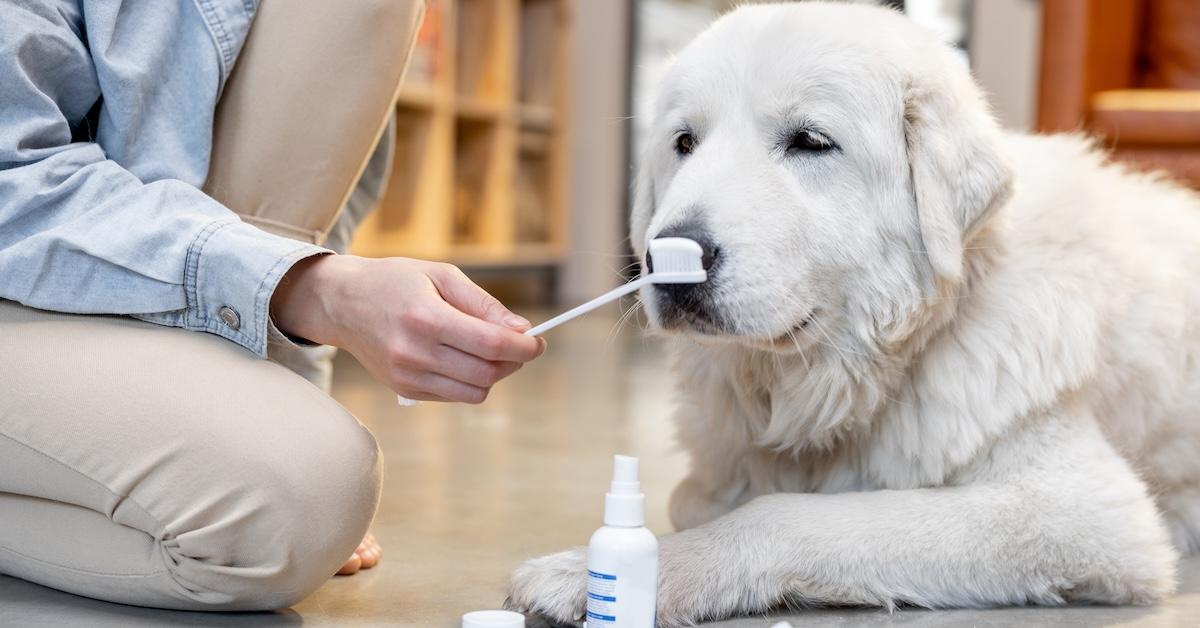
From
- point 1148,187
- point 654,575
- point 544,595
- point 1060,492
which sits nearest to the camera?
point 654,575

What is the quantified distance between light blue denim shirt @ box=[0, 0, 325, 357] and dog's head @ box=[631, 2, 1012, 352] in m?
0.44

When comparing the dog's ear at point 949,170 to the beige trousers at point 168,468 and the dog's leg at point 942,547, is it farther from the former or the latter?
the beige trousers at point 168,468

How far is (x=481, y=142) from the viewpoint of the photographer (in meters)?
5.96

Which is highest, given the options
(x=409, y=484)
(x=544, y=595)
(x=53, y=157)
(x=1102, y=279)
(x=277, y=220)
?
(x=53, y=157)

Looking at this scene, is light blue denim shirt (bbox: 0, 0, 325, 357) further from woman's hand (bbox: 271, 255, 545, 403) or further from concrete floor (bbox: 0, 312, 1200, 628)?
concrete floor (bbox: 0, 312, 1200, 628)

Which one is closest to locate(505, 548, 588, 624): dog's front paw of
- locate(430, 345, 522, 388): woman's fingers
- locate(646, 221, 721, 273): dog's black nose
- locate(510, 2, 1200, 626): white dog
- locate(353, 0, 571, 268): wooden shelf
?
locate(510, 2, 1200, 626): white dog

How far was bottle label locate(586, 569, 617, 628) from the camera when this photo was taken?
1104mm

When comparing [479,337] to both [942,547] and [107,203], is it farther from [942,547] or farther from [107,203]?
[942,547]

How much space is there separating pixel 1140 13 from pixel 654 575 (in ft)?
11.1

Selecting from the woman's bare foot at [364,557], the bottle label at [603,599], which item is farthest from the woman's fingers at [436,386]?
the woman's bare foot at [364,557]

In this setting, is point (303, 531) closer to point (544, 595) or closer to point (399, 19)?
point (544, 595)

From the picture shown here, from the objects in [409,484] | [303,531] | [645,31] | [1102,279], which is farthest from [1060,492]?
[645,31]

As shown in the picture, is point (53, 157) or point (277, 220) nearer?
point (53, 157)

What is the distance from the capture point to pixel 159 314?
1.29 m
